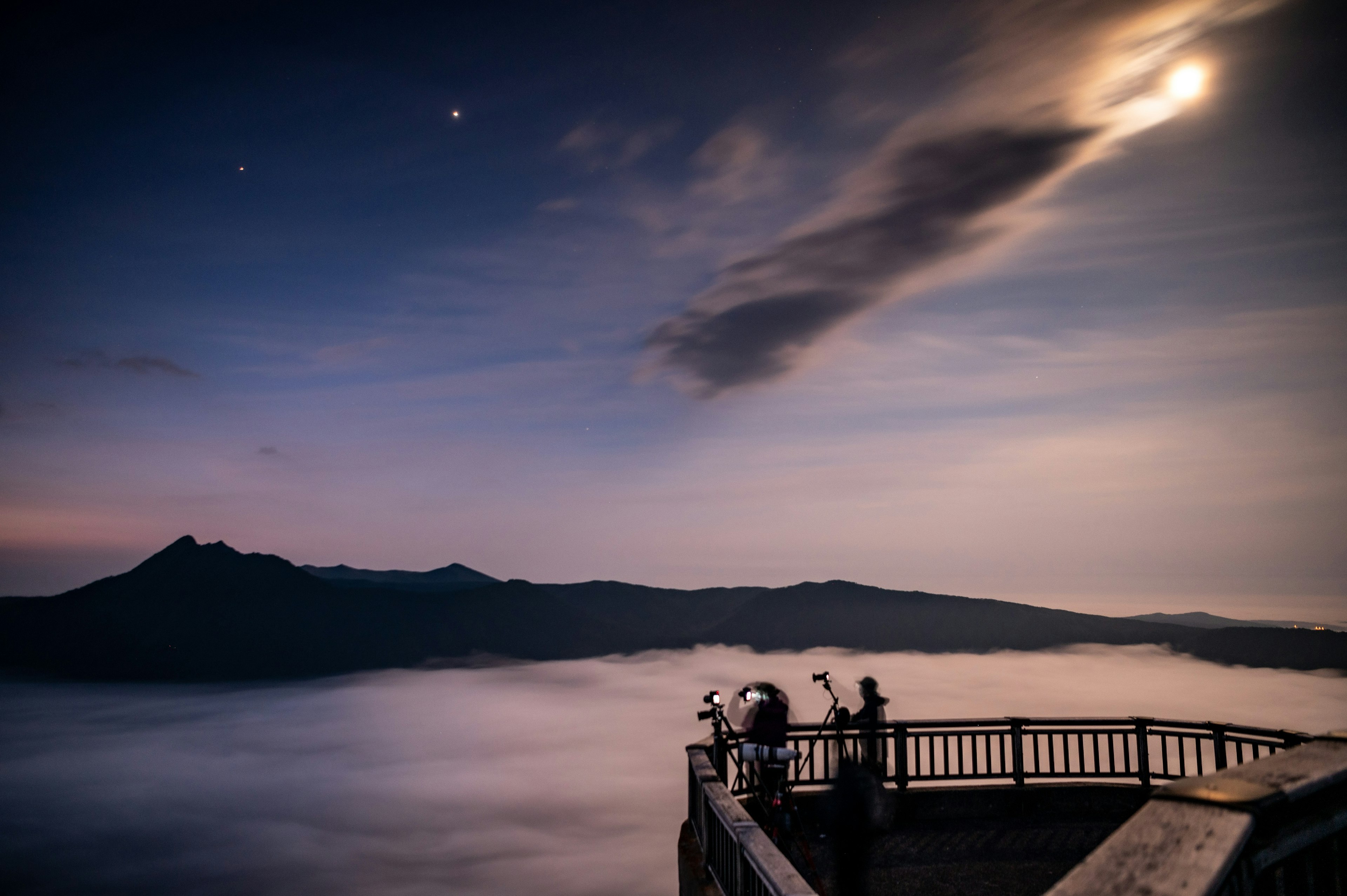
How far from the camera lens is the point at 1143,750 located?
10.8m

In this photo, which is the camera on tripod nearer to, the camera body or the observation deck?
the observation deck

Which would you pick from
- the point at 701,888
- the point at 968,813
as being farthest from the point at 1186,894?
the point at 968,813

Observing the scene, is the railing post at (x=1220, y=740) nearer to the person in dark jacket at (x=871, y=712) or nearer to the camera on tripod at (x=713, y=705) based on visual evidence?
the person in dark jacket at (x=871, y=712)

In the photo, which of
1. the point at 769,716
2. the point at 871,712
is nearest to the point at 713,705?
the point at 769,716

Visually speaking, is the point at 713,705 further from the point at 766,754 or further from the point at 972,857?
the point at 972,857

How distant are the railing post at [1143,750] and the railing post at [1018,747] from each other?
147cm

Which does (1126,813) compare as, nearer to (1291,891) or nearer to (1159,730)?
(1159,730)

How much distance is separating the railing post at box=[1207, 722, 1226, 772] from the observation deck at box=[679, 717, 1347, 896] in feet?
0.10

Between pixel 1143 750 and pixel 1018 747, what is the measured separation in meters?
1.75

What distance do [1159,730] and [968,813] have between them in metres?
3.10

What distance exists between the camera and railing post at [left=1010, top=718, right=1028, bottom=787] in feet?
35.1

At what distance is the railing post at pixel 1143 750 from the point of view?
10.7 meters

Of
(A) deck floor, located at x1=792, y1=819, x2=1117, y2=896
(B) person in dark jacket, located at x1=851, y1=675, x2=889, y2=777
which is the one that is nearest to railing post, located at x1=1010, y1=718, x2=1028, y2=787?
(A) deck floor, located at x1=792, y1=819, x2=1117, y2=896

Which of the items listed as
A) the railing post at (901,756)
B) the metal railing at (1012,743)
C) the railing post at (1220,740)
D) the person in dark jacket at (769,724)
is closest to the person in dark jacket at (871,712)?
the metal railing at (1012,743)
